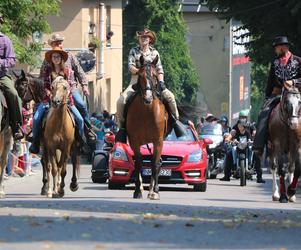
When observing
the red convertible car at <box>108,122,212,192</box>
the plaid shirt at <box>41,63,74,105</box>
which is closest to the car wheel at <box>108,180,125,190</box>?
the red convertible car at <box>108,122,212,192</box>

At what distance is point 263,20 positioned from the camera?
113ft

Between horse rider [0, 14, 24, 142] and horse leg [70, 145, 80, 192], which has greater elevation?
horse rider [0, 14, 24, 142]

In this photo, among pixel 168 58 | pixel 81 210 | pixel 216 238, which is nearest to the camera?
pixel 216 238

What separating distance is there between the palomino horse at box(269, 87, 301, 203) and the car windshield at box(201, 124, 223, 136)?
19.8m

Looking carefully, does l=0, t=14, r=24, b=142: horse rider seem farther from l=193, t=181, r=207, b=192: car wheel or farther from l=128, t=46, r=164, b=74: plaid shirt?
l=193, t=181, r=207, b=192: car wheel

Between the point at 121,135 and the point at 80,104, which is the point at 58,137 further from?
the point at 121,135

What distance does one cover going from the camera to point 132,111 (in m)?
22.1

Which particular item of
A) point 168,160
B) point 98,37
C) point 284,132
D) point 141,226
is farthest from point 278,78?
point 98,37

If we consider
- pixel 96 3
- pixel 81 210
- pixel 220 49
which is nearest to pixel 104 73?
pixel 96 3

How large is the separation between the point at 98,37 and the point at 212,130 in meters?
24.9

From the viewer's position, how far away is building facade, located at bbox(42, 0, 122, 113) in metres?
62.7

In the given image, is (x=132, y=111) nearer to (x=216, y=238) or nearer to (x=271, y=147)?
(x=271, y=147)

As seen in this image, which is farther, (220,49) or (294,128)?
(220,49)

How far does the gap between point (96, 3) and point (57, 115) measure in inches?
1791
